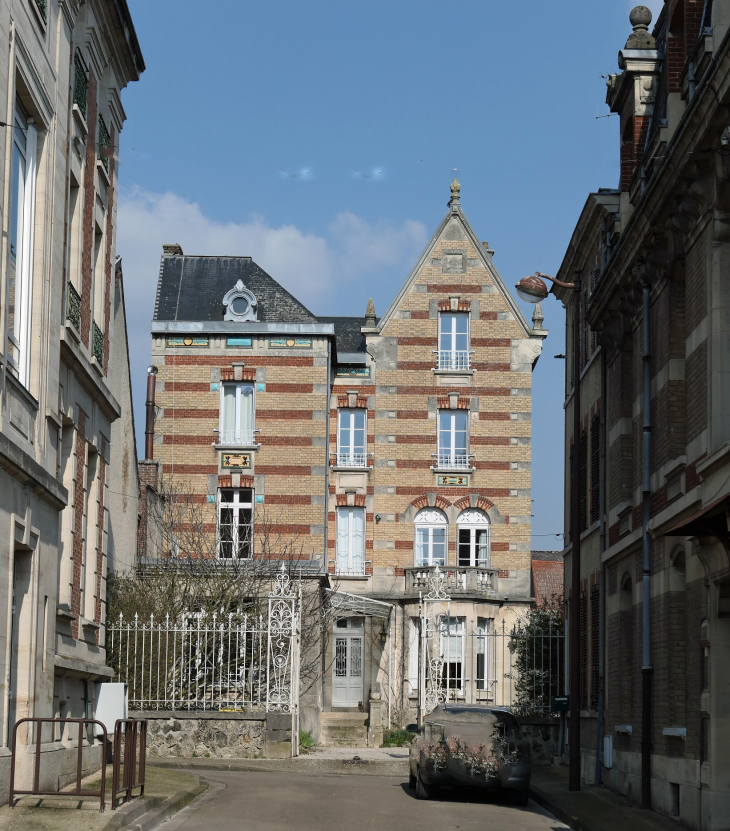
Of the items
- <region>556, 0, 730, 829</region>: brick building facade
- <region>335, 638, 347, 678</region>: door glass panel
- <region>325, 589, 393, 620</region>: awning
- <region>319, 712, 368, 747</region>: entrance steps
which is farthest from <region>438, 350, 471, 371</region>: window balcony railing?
<region>556, 0, 730, 829</region>: brick building facade

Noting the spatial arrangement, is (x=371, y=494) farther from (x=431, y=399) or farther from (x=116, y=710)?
(x=116, y=710)

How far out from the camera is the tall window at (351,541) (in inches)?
1428

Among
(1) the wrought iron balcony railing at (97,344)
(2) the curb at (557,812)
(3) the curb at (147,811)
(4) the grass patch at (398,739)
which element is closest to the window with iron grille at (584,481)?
(2) the curb at (557,812)

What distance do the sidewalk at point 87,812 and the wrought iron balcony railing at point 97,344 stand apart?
5913 millimetres

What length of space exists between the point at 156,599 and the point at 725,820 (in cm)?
1444

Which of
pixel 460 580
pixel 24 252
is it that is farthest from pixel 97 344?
pixel 460 580

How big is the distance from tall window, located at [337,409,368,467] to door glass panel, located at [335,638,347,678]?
516 centimetres

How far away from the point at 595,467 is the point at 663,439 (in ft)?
21.6

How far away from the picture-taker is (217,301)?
38.1 metres

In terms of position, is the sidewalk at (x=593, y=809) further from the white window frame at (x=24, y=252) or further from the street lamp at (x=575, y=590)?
the white window frame at (x=24, y=252)

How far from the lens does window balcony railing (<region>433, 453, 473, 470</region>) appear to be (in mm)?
36688

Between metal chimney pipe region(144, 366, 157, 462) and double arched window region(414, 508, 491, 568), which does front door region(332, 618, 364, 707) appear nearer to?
double arched window region(414, 508, 491, 568)

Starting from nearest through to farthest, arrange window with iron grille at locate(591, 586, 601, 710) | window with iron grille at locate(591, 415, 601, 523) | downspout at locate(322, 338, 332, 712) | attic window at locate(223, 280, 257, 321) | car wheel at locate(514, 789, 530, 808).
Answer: car wheel at locate(514, 789, 530, 808) → window with iron grille at locate(591, 586, 601, 710) → window with iron grille at locate(591, 415, 601, 523) → downspout at locate(322, 338, 332, 712) → attic window at locate(223, 280, 257, 321)

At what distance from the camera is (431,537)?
36.4m
